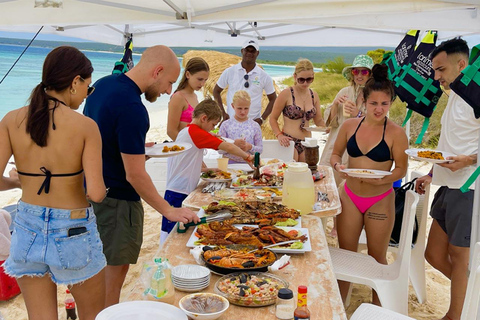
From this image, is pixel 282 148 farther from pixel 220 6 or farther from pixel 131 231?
pixel 131 231

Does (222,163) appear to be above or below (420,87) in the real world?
below

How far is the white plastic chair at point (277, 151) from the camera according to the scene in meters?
5.28

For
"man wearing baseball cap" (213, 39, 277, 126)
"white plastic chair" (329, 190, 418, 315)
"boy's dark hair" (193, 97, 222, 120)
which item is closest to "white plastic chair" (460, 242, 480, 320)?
"white plastic chair" (329, 190, 418, 315)

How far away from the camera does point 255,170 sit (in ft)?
12.6

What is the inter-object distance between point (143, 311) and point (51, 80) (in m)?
1.14

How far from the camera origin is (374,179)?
344cm

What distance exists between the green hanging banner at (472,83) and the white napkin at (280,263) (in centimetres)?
149

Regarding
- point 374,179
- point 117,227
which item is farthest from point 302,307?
point 374,179

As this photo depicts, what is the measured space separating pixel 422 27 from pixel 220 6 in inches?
57.4

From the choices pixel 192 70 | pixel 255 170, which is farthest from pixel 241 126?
pixel 255 170

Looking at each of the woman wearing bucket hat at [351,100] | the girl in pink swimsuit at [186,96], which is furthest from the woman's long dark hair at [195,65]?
the woman wearing bucket hat at [351,100]

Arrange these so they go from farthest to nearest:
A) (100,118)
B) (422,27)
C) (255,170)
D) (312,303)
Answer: (255,170) < (422,27) < (100,118) < (312,303)

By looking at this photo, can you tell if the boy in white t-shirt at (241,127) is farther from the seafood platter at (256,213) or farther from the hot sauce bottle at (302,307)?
the hot sauce bottle at (302,307)

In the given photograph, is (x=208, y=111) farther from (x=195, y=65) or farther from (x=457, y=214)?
(x=457, y=214)
